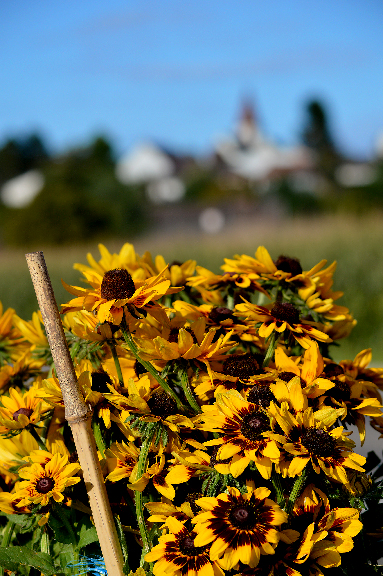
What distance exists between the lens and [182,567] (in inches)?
31.4

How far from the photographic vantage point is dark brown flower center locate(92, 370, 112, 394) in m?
0.98

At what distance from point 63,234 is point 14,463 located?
13617 mm

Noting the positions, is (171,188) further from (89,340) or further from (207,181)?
(89,340)

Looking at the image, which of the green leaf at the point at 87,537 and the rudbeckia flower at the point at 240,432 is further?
the green leaf at the point at 87,537

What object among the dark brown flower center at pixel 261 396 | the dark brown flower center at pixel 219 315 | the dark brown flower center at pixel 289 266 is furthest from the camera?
the dark brown flower center at pixel 289 266

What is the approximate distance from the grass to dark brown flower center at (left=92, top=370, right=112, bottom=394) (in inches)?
141

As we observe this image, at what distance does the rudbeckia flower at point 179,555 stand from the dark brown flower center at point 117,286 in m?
0.33

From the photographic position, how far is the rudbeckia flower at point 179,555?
790 mm

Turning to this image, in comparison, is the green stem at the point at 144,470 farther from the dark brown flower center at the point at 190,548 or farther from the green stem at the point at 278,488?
the green stem at the point at 278,488

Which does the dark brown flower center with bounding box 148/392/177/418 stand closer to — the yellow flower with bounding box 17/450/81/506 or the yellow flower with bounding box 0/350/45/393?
the yellow flower with bounding box 17/450/81/506

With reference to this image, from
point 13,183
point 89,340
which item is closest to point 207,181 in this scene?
point 13,183

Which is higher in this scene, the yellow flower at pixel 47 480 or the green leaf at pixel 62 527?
the yellow flower at pixel 47 480

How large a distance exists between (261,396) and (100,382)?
29cm

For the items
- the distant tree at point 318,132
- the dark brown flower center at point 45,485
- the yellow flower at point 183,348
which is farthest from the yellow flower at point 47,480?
the distant tree at point 318,132
